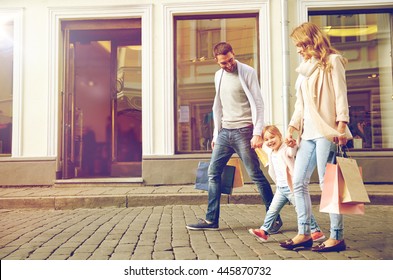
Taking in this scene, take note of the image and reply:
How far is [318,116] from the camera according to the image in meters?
2.97

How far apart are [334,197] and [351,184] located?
0.14m

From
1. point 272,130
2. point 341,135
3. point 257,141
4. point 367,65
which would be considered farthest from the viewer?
point 367,65

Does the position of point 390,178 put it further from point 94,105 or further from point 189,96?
point 94,105

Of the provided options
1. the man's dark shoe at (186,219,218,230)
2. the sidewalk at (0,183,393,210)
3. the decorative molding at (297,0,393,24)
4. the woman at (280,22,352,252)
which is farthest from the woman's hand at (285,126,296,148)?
the decorative molding at (297,0,393,24)

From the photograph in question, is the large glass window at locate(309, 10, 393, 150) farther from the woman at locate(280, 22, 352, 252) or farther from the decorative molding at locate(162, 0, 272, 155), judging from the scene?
the woman at locate(280, 22, 352, 252)

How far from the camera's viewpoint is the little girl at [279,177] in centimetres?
338

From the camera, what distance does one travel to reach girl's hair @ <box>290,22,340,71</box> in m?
2.99

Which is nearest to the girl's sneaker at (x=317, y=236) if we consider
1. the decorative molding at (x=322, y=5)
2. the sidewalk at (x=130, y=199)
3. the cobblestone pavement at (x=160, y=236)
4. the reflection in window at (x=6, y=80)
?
the cobblestone pavement at (x=160, y=236)

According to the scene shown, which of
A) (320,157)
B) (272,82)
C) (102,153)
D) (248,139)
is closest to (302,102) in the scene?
(320,157)

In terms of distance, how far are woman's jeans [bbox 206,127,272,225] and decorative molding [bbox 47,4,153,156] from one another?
10.4 ft

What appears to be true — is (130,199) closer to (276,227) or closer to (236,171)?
(236,171)

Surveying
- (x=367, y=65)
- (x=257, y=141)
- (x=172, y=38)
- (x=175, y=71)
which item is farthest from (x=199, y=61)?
(x=257, y=141)

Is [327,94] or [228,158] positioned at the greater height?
[327,94]
